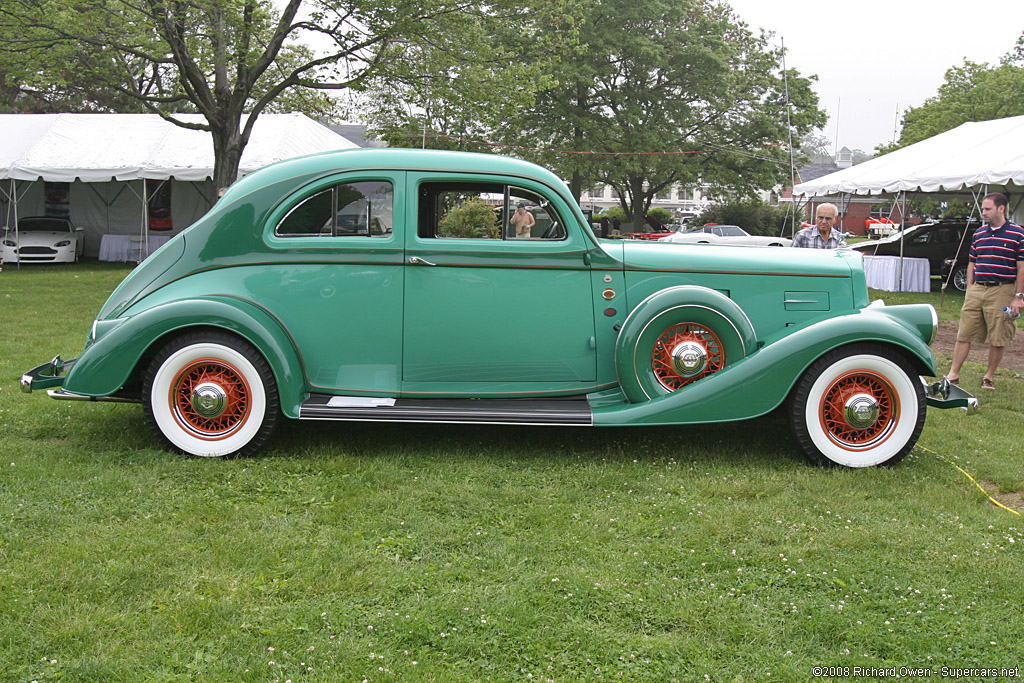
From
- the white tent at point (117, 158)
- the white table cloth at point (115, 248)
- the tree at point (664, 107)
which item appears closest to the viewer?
the white tent at point (117, 158)

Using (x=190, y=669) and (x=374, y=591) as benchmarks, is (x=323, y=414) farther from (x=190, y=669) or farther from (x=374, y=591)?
(x=190, y=669)

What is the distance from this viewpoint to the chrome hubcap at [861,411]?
514 cm

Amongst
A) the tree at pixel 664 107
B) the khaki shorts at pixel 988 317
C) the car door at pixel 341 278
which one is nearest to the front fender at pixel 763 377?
the car door at pixel 341 278

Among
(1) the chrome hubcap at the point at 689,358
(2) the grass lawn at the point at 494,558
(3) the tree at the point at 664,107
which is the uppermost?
(3) the tree at the point at 664,107

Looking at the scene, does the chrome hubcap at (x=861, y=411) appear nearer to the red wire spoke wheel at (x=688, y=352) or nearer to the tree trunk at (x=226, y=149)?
the red wire spoke wheel at (x=688, y=352)

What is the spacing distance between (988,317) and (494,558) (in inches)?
234

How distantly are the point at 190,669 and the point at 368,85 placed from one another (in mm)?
14850

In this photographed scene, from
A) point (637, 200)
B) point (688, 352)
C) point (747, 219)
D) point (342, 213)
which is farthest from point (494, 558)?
point (747, 219)

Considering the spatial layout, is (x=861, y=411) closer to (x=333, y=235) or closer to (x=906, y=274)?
(x=333, y=235)

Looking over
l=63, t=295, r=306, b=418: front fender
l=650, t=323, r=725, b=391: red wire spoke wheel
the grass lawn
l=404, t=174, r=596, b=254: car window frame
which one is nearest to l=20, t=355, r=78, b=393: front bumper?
l=63, t=295, r=306, b=418: front fender

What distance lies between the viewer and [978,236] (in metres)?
7.69

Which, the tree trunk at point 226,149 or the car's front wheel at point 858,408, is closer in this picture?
the car's front wheel at point 858,408

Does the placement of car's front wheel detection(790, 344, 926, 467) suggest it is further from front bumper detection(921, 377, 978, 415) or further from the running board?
the running board

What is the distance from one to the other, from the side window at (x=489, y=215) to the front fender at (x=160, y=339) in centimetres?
126
